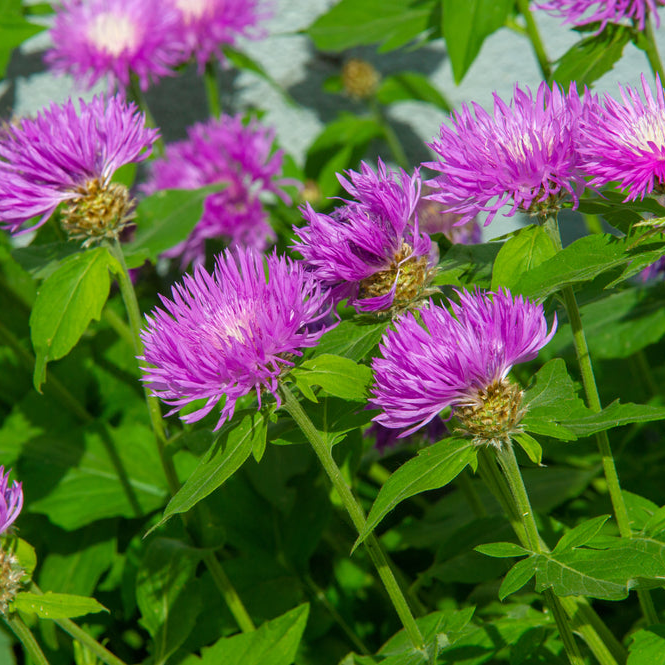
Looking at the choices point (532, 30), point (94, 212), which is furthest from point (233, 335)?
point (532, 30)

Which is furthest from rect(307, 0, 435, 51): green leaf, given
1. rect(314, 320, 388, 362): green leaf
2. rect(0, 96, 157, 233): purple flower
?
rect(314, 320, 388, 362): green leaf

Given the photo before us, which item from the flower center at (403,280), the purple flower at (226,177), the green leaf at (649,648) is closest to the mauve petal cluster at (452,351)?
the flower center at (403,280)

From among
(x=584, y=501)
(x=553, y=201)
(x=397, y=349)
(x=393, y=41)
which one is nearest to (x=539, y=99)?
(x=553, y=201)

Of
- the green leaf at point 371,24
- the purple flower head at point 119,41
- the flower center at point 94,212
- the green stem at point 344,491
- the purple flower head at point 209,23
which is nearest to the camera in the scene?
the green stem at point 344,491

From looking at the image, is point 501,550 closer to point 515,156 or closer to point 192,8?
point 515,156

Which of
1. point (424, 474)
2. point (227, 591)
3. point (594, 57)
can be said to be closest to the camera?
point (424, 474)

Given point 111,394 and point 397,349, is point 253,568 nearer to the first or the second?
point 111,394

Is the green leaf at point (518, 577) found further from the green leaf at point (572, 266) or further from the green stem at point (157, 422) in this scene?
the green stem at point (157, 422)
